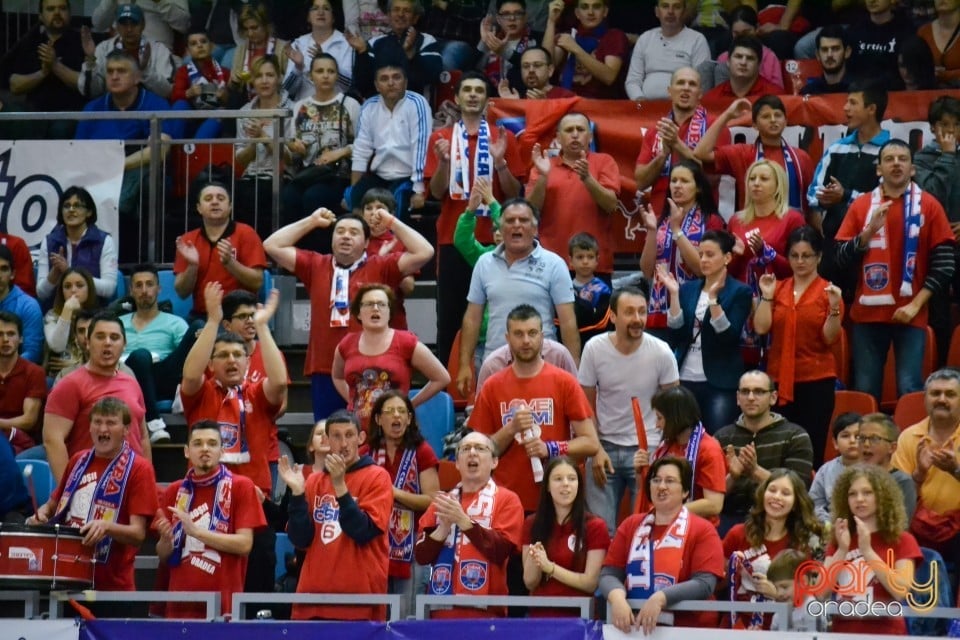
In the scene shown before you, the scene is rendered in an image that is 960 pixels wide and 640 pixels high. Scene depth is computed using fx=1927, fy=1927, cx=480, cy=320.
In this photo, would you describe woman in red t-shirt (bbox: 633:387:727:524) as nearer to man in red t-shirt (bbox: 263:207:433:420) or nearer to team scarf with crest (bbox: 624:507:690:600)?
team scarf with crest (bbox: 624:507:690:600)

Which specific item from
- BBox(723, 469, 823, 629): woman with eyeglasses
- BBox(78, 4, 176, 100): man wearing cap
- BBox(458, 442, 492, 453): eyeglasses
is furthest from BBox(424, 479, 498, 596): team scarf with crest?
BBox(78, 4, 176, 100): man wearing cap

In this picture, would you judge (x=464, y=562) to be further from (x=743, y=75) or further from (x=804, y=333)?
(x=743, y=75)

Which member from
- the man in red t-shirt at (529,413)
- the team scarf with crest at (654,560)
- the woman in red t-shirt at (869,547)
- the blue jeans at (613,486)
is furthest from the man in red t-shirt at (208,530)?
the woman in red t-shirt at (869,547)

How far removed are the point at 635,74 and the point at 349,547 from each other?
5970 millimetres

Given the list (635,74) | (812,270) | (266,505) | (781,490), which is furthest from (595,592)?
(635,74)

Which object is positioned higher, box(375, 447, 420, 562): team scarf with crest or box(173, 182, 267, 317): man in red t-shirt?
box(173, 182, 267, 317): man in red t-shirt

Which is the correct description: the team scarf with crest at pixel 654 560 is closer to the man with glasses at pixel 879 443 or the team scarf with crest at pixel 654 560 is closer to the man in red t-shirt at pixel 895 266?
the man with glasses at pixel 879 443

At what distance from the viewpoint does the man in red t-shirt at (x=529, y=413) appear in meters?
10.0

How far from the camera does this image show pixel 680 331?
11398 millimetres

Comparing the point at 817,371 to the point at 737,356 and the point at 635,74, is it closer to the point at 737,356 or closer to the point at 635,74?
the point at 737,356

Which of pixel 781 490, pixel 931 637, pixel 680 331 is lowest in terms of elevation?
pixel 931 637

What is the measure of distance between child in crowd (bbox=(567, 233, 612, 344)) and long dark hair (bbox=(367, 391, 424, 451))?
2183 millimetres

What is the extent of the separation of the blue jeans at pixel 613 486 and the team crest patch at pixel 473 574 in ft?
3.53

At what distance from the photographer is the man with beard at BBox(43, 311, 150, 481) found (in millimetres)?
10641
